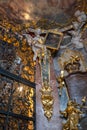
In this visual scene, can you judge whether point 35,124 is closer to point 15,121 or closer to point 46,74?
point 15,121

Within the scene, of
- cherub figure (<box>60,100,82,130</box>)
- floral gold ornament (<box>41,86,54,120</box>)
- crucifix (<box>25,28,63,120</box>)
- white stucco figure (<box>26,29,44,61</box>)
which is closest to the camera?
cherub figure (<box>60,100,82,130</box>)

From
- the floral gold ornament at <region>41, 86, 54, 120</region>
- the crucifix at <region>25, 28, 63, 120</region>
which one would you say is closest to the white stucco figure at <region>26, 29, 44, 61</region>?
the crucifix at <region>25, 28, 63, 120</region>

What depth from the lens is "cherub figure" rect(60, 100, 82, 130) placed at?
6.66 meters

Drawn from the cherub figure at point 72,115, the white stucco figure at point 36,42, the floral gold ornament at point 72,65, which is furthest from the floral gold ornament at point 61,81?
the white stucco figure at point 36,42

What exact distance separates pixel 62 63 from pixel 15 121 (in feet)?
10.1

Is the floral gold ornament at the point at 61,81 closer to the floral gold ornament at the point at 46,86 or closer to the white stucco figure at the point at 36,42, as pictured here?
the floral gold ornament at the point at 46,86

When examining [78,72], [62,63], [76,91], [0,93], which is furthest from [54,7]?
[0,93]

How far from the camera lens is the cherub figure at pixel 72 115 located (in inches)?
262

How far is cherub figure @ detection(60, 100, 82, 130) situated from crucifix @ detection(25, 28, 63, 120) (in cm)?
58

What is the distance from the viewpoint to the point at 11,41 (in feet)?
26.0

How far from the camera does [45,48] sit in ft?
27.8

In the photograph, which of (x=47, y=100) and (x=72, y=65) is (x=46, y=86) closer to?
(x=47, y=100)

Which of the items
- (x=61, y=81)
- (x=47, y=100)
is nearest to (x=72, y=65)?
(x=61, y=81)

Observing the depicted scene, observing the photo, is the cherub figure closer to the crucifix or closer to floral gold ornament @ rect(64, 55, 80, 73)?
the crucifix
